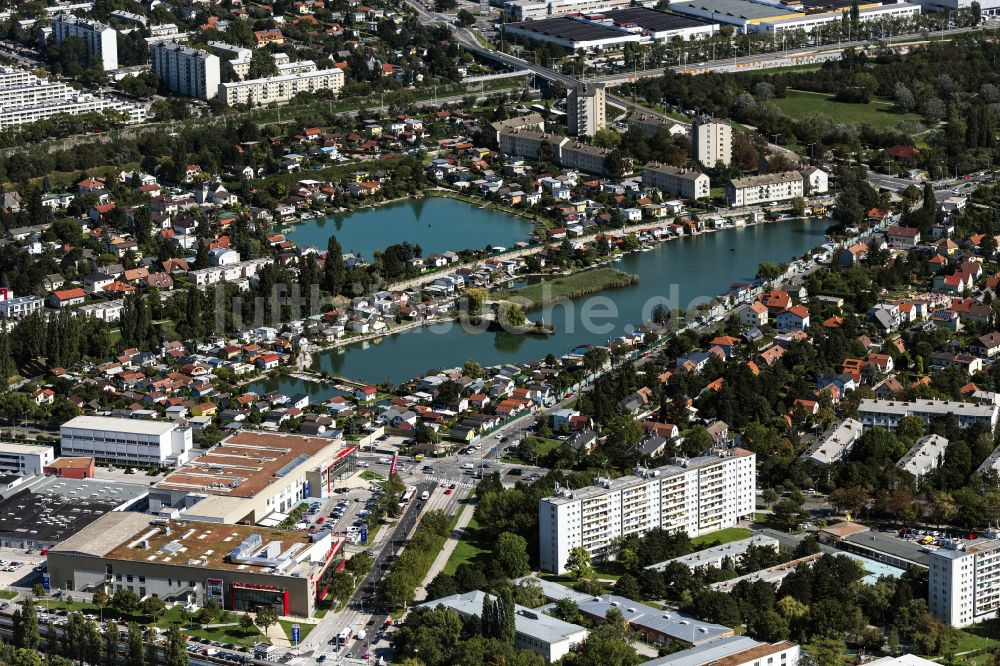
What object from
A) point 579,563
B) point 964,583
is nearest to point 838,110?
point 579,563

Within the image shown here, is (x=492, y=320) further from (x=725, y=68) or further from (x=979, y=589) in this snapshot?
(x=725, y=68)

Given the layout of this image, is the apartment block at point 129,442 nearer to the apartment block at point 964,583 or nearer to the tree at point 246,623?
the tree at point 246,623

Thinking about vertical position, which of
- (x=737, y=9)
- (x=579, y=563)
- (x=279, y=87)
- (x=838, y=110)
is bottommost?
(x=579, y=563)

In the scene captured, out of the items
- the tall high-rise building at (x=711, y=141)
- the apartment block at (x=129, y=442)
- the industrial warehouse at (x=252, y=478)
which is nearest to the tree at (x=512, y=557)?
the industrial warehouse at (x=252, y=478)

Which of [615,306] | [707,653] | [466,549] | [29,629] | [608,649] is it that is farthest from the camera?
[615,306]

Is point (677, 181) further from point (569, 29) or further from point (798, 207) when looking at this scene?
point (569, 29)

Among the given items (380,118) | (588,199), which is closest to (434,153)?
(380,118)

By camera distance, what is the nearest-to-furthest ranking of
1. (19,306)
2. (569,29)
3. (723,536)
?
1. (723,536)
2. (19,306)
3. (569,29)

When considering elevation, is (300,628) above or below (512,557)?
below
